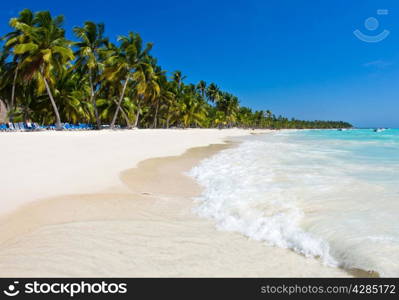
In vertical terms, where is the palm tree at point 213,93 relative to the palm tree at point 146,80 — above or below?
above

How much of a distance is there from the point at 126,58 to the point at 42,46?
947cm

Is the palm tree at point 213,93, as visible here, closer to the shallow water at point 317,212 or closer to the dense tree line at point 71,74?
the dense tree line at point 71,74

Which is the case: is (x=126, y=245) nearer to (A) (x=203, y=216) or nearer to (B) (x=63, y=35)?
(A) (x=203, y=216)

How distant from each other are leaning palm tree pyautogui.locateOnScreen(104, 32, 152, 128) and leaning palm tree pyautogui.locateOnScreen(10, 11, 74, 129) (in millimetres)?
5864

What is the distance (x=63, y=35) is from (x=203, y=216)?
26378 mm

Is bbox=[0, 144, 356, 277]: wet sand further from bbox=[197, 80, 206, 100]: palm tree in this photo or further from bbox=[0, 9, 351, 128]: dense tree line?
bbox=[197, 80, 206, 100]: palm tree

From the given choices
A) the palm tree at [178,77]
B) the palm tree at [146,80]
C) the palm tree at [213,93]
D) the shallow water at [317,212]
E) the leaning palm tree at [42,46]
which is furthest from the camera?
the palm tree at [213,93]

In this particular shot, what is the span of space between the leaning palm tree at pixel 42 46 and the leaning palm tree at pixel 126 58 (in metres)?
5.86

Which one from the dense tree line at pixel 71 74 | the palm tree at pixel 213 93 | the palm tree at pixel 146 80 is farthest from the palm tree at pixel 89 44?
the palm tree at pixel 213 93

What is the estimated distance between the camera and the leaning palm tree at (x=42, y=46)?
21.5 m

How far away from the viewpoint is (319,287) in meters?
2.33

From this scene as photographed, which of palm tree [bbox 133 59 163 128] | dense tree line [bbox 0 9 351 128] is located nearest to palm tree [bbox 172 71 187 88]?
dense tree line [bbox 0 9 351 128]

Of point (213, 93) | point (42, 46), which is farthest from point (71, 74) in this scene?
point (213, 93)

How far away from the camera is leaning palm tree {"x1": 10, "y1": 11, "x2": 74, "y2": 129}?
21516 mm
